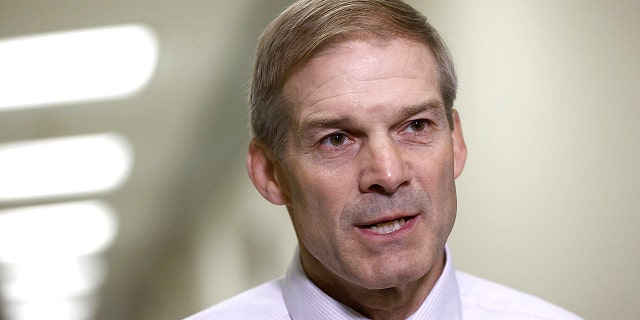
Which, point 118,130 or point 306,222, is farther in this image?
point 118,130

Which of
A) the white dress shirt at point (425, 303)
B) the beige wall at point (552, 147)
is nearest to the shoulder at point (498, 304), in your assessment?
the white dress shirt at point (425, 303)

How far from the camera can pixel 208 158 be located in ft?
11.1

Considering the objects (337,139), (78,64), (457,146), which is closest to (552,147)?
(457,146)

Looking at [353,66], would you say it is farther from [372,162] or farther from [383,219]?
[383,219]

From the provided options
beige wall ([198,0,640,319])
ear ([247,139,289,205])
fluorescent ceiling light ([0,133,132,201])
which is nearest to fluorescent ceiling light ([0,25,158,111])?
fluorescent ceiling light ([0,133,132,201])

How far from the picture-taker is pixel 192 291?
338 cm

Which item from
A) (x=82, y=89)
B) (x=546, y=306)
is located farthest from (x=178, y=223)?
(x=546, y=306)

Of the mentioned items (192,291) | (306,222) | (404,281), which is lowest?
(192,291)

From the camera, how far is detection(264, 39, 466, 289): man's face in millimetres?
1764

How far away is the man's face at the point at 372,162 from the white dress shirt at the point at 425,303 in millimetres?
132

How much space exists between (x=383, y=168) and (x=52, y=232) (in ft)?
6.49

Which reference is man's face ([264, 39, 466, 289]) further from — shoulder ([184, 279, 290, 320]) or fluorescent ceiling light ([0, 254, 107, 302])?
fluorescent ceiling light ([0, 254, 107, 302])

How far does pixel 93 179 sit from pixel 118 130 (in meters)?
0.20

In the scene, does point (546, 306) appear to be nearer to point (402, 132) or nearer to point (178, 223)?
point (402, 132)
